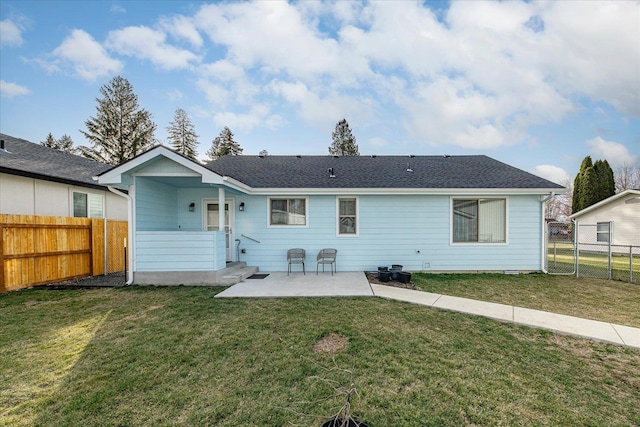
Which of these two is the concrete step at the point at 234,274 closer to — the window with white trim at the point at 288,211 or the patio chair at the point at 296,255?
the patio chair at the point at 296,255

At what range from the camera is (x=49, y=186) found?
831cm

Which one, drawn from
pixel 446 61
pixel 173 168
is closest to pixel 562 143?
pixel 446 61

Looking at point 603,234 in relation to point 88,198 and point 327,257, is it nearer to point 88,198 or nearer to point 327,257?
point 327,257

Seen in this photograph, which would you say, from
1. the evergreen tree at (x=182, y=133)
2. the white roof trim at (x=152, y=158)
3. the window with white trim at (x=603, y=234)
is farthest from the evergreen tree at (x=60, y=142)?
the window with white trim at (x=603, y=234)

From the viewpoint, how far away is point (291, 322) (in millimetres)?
4465

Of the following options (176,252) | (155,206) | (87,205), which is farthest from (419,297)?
(87,205)

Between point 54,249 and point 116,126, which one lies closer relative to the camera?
point 54,249

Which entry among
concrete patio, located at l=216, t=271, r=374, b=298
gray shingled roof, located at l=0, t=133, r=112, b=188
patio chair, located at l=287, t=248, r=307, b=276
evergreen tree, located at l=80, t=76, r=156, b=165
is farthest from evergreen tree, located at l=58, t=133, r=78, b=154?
concrete patio, located at l=216, t=271, r=374, b=298

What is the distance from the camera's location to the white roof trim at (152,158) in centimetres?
668

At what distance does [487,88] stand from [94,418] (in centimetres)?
1665

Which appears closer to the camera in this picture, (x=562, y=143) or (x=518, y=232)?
(x=518, y=232)

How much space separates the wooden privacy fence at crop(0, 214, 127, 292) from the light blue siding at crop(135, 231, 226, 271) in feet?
8.39

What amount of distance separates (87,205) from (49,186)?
62.1 inches

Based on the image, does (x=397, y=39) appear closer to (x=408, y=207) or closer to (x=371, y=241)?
(x=408, y=207)
